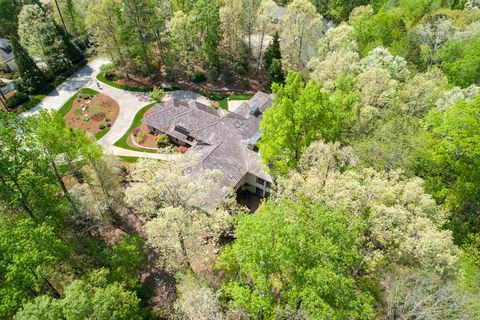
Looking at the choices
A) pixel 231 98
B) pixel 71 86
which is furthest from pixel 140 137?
pixel 71 86

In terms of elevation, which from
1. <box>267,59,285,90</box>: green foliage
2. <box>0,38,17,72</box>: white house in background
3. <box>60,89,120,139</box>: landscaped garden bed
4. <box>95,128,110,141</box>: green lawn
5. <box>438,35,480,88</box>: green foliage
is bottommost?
<box>95,128,110,141</box>: green lawn

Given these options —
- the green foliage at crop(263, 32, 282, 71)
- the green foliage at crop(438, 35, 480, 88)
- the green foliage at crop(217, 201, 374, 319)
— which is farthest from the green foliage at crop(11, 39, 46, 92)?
the green foliage at crop(438, 35, 480, 88)

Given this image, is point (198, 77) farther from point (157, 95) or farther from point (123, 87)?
point (123, 87)

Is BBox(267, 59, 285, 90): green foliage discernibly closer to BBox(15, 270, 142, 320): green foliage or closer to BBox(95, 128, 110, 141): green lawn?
BBox(95, 128, 110, 141): green lawn

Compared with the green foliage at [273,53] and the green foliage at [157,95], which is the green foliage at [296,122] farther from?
the green foliage at [157,95]

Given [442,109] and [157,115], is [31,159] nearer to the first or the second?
[157,115]

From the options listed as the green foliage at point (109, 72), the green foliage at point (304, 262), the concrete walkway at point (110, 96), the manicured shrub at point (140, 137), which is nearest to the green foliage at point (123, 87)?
the concrete walkway at point (110, 96)

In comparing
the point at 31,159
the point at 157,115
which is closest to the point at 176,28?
the point at 157,115
